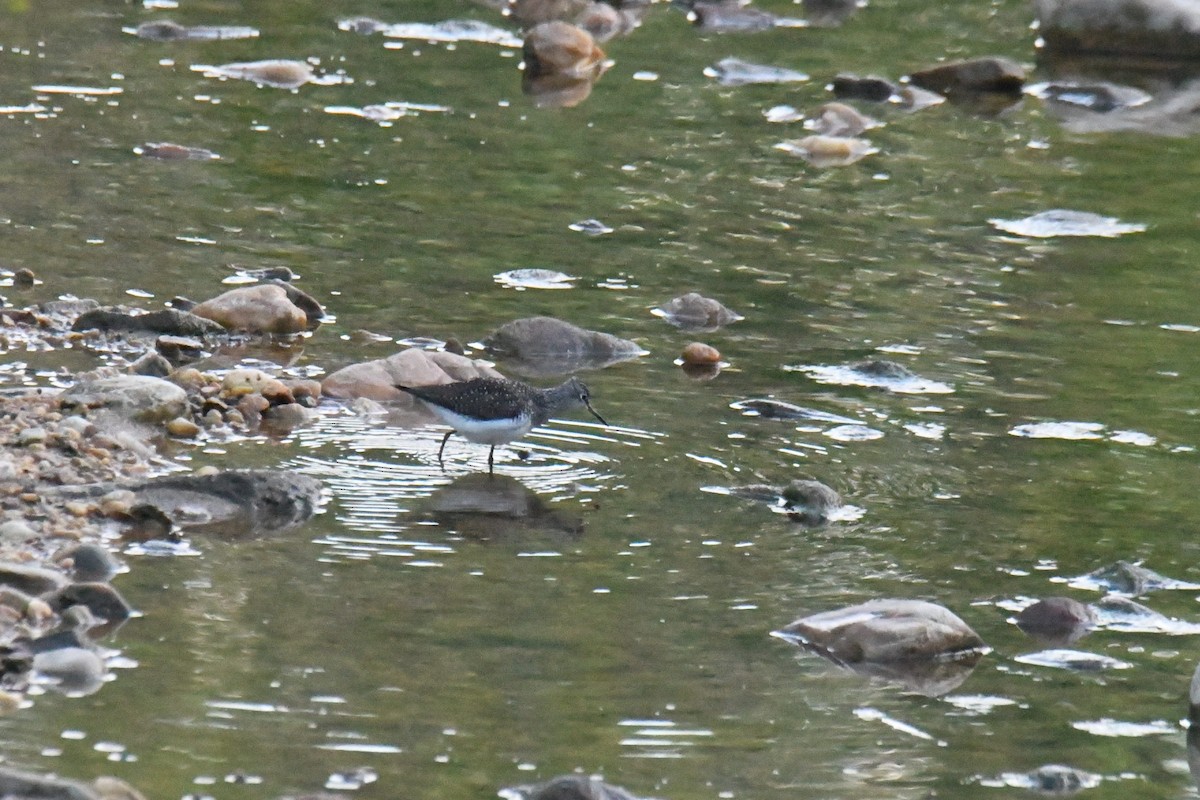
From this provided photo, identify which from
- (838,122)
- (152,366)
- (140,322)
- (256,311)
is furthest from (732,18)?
(152,366)

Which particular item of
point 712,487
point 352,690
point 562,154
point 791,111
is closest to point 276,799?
point 352,690

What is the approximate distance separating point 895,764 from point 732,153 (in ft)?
34.5

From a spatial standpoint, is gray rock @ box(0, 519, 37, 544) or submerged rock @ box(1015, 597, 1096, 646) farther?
gray rock @ box(0, 519, 37, 544)

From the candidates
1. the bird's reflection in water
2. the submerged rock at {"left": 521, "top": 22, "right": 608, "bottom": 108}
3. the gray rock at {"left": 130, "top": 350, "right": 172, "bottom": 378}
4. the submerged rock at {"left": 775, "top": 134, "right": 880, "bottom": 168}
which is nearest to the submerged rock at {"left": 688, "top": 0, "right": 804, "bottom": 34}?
the submerged rock at {"left": 521, "top": 22, "right": 608, "bottom": 108}

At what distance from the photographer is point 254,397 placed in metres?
10.3

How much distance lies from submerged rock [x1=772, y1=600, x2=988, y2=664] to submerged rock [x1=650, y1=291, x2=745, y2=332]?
4.77m

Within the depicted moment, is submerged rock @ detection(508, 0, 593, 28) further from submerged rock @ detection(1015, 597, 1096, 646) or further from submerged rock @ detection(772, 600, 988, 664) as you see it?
submerged rock @ detection(772, 600, 988, 664)

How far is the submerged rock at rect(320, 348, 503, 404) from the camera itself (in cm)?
1070

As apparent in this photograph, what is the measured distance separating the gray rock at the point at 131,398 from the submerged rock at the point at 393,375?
3.31 feet

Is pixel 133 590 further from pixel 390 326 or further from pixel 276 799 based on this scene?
pixel 390 326

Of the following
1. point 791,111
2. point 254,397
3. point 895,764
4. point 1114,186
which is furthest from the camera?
point 791,111

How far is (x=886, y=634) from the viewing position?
769cm

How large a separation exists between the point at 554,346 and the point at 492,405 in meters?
2.21

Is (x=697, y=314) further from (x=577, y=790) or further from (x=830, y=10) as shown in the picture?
(x=830, y=10)
